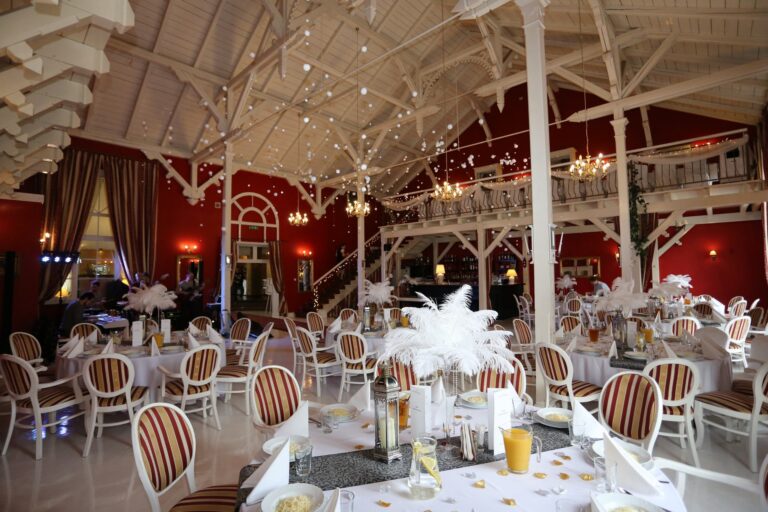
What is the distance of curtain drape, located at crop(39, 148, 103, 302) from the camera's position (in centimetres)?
960

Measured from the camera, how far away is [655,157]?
30.8 ft

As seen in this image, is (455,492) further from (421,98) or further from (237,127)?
(421,98)

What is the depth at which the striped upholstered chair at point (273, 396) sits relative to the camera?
9.20ft

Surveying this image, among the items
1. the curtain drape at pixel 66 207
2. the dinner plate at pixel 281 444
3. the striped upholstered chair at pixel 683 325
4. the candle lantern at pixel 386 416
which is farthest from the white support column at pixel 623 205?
the curtain drape at pixel 66 207

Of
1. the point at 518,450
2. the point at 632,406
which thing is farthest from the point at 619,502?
the point at 632,406

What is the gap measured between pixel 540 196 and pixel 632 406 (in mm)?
2361

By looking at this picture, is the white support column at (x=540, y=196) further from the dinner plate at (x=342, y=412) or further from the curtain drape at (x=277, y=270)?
the curtain drape at (x=277, y=270)

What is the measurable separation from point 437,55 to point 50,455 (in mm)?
13073

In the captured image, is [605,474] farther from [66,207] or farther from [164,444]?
[66,207]

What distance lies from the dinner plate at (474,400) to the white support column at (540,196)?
189 centimetres

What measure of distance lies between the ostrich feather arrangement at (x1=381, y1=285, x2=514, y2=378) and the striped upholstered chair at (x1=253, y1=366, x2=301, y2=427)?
45.9 inches

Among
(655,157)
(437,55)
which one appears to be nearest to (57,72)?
(655,157)

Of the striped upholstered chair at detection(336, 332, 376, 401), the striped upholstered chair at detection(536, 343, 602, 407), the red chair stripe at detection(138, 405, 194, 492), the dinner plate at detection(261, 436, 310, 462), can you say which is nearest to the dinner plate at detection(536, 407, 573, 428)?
the dinner plate at detection(261, 436, 310, 462)

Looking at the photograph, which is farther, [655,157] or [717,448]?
[655,157]
